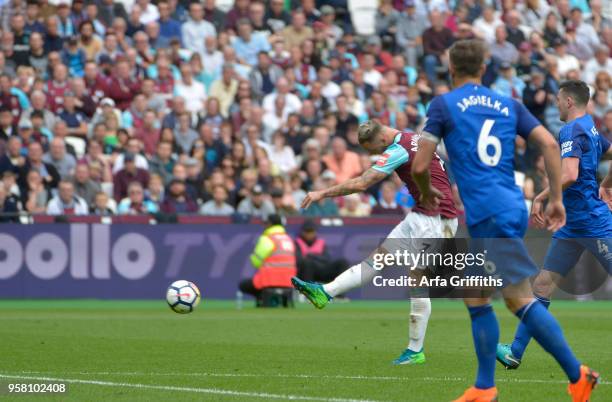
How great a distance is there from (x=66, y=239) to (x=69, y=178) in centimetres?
135

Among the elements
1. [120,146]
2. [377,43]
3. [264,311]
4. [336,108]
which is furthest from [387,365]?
[377,43]

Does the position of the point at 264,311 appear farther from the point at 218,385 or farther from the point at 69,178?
the point at 218,385

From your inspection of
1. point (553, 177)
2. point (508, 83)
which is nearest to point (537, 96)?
point (508, 83)

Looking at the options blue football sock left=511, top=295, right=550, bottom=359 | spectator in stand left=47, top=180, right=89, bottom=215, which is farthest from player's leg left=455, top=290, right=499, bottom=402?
spectator in stand left=47, top=180, right=89, bottom=215

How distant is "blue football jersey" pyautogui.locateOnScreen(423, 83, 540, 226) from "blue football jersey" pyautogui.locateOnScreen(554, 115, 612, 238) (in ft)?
→ 10.1

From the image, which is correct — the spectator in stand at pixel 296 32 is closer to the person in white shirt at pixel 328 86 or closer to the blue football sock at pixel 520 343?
the person in white shirt at pixel 328 86

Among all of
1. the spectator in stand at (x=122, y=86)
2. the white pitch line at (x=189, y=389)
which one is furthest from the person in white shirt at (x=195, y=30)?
the white pitch line at (x=189, y=389)

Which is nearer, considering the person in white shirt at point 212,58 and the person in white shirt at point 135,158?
the person in white shirt at point 135,158

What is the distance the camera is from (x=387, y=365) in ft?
36.4

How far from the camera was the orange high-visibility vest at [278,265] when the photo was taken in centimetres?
2003

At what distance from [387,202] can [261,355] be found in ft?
37.0

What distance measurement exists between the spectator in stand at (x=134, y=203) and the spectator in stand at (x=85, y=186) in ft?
1.61

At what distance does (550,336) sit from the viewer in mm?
7785

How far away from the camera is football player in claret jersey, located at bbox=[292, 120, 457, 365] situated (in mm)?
11203
